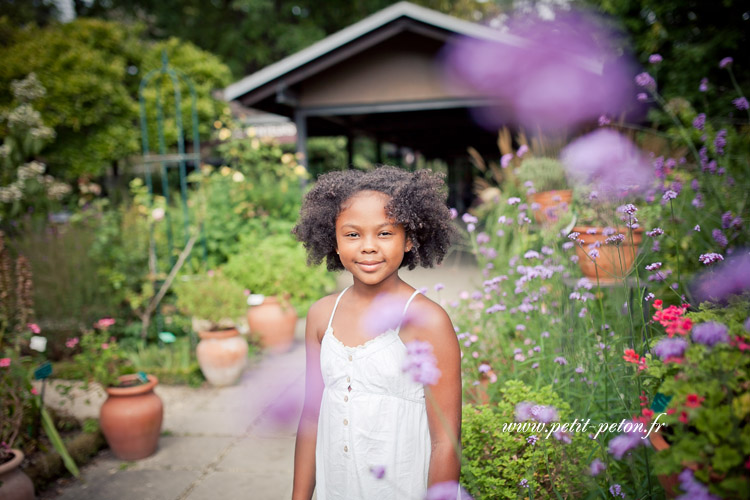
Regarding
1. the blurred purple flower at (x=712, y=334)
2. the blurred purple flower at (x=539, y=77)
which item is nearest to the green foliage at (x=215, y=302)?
the blurred purple flower at (x=712, y=334)

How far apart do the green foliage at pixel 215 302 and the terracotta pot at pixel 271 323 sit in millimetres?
523

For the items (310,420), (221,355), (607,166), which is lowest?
(221,355)

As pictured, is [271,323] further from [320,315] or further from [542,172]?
[320,315]

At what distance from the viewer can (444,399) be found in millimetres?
1385

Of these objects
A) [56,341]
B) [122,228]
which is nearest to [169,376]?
[56,341]

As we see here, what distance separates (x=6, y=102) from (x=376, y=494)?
17.0m

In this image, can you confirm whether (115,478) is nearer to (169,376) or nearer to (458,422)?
(169,376)

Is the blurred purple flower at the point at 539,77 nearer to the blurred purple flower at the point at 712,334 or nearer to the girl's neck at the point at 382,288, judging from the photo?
the girl's neck at the point at 382,288

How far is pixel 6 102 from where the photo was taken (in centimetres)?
1407

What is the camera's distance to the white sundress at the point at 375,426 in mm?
1418

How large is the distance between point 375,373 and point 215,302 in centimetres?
314

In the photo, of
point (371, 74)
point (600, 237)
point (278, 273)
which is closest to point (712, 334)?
point (600, 237)

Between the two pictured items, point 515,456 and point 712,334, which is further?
point 515,456

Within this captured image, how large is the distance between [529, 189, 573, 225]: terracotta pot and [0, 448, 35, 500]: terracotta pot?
9.84ft
